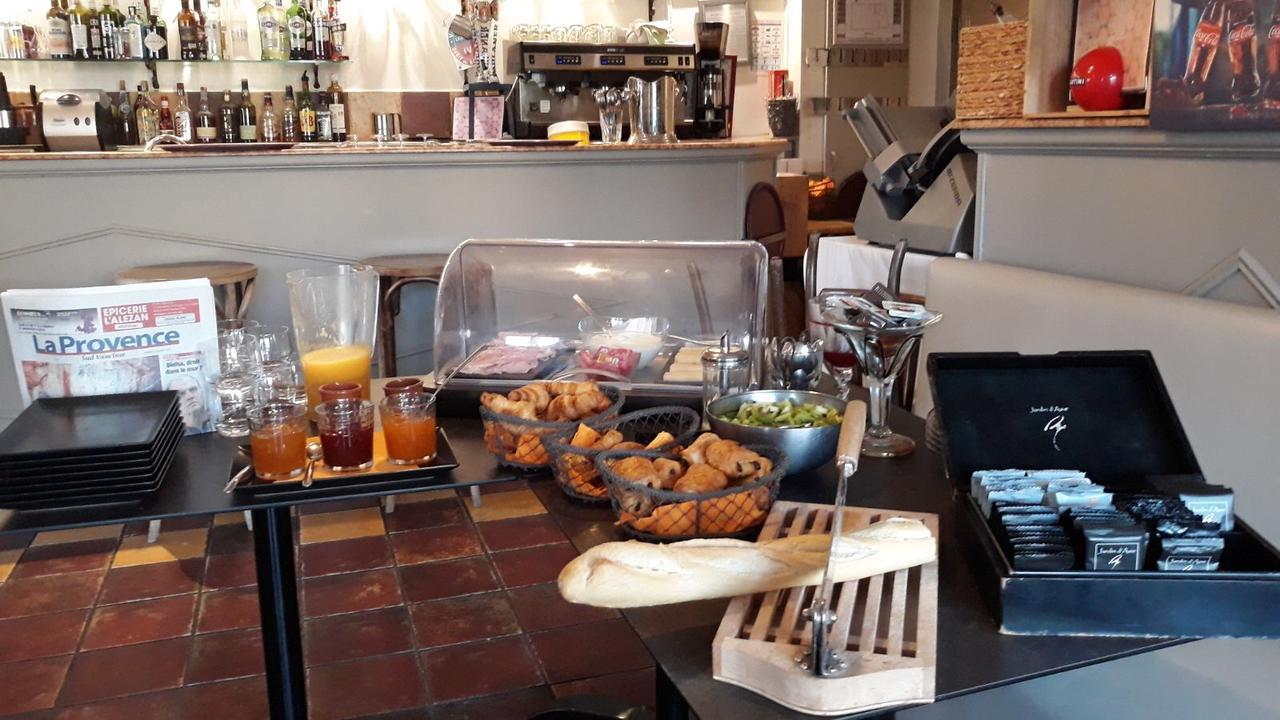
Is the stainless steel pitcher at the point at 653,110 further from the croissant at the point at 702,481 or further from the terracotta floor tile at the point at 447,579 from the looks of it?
the croissant at the point at 702,481

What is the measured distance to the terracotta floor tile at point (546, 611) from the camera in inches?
110

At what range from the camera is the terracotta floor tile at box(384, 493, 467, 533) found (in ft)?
11.6

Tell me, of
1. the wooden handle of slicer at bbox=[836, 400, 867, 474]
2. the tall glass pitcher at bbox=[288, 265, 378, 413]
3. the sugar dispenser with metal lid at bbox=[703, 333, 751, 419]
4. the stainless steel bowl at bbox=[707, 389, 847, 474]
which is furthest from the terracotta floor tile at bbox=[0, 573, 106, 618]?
the wooden handle of slicer at bbox=[836, 400, 867, 474]

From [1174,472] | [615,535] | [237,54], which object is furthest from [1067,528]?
[237,54]

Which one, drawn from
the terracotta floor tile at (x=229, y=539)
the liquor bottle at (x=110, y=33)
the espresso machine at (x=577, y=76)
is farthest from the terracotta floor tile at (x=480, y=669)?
the liquor bottle at (x=110, y=33)

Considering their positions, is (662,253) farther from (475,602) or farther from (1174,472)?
(475,602)

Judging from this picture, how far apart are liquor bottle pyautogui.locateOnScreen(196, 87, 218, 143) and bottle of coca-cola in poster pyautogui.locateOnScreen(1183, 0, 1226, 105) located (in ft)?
18.7

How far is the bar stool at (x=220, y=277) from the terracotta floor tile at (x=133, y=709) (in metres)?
1.58

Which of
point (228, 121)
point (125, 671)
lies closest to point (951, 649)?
point (125, 671)

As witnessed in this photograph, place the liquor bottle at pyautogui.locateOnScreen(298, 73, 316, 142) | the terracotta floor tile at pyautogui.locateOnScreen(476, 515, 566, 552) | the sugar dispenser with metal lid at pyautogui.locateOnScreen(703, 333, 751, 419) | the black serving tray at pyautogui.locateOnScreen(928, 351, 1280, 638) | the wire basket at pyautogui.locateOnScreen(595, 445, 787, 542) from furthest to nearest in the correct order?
the liquor bottle at pyautogui.locateOnScreen(298, 73, 316, 142), the terracotta floor tile at pyautogui.locateOnScreen(476, 515, 566, 552), the sugar dispenser with metal lid at pyautogui.locateOnScreen(703, 333, 751, 419), the black serving tray at pyautogui.locateOnScreen(928, 351, 1280, 638), the wire basket at pyautogui.locateOnScreen(595, 445, 787, 542)

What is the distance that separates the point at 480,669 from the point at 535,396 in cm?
123

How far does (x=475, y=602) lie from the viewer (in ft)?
9.66

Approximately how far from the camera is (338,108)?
641cm

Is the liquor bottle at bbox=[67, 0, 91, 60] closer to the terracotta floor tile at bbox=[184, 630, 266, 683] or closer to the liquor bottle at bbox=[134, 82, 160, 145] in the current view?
the liquor bottle at bbox=[134, 82, 160, 145]
